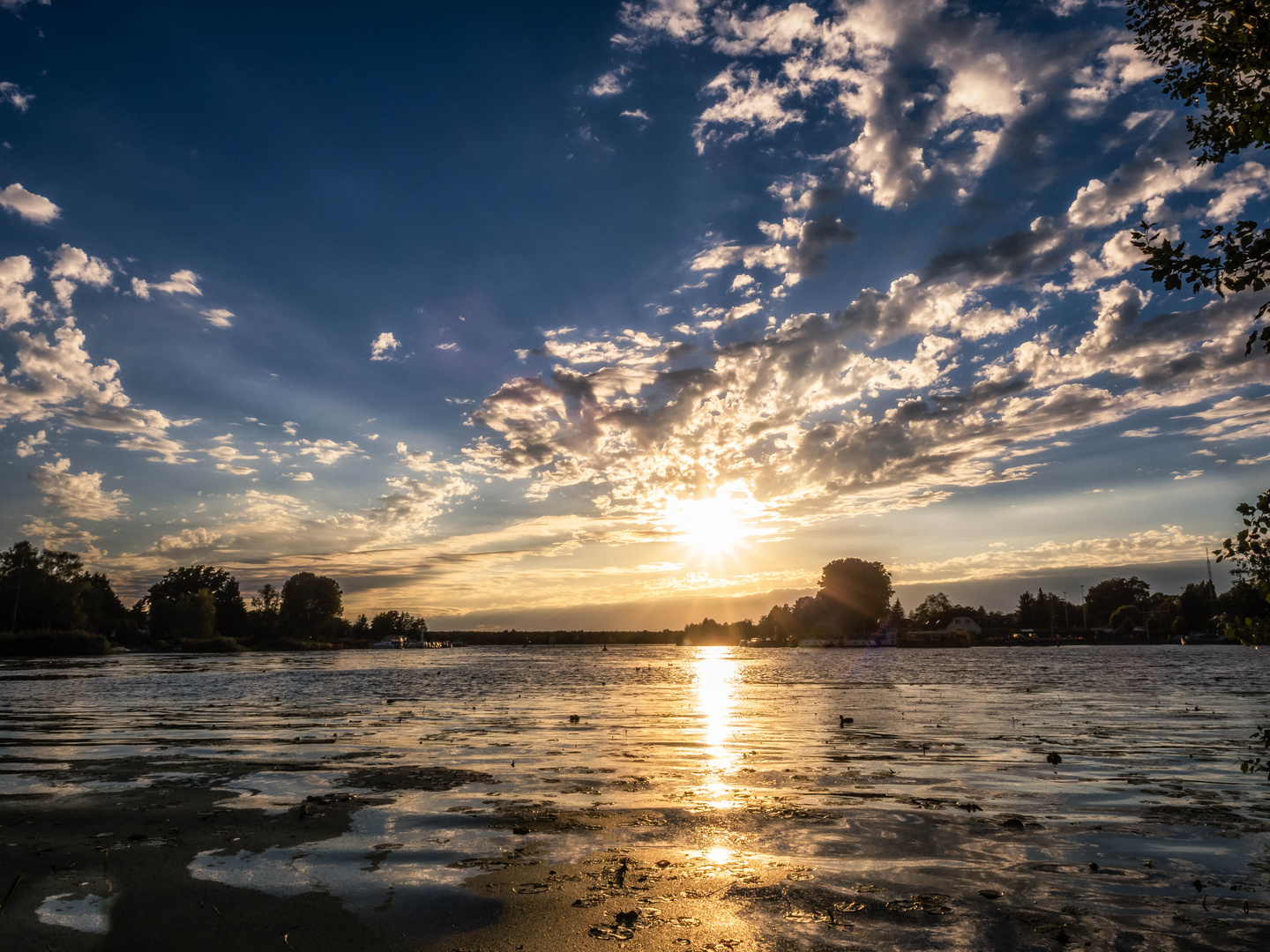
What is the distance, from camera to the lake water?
316 inches

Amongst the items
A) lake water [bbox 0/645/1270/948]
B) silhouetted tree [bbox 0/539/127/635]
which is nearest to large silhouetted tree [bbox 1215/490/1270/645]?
lake water [bbox 0/645/1270/948]

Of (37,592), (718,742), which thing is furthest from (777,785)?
(37,592)

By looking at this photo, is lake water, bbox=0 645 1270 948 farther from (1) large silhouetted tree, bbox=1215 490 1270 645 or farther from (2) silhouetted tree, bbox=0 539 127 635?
(2) silhouetted tree, bbox=0 539 127 635

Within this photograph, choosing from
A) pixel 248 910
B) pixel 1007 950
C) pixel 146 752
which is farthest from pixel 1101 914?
pixel 146 752

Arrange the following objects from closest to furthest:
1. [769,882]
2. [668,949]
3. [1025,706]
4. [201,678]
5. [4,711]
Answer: [668,949]
[769,882]
[4,711]
[1025,706]
[201,678]

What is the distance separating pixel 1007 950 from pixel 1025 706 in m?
28.6

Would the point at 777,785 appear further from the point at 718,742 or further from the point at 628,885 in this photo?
the point at 718,742

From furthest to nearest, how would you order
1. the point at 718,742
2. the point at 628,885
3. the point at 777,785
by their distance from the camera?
the point at 718,742 → the point at 777,785 → the point at 628,885

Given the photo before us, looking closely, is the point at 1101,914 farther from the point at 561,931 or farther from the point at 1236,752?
the point at 1236,752

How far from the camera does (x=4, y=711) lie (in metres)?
27.1

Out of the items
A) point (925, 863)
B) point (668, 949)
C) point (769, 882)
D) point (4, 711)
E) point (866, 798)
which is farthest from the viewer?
point (4, 711)

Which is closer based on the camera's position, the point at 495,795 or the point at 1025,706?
the point at 495,795

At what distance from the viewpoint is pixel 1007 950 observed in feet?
20.0

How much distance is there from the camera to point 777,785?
44.1 ft
